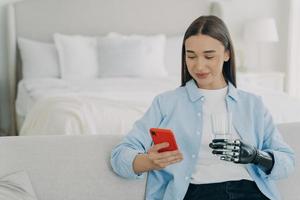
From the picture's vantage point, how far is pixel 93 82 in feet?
13.4

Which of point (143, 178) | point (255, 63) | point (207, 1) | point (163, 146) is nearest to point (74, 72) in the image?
point (207, 1)

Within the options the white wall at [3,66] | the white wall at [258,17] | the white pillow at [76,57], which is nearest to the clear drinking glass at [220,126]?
the white pillow at [76,57]

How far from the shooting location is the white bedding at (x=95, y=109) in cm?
279

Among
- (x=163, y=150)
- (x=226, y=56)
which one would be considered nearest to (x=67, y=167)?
(x=163, y=150)

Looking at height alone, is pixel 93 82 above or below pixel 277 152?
below

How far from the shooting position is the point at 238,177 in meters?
1.68

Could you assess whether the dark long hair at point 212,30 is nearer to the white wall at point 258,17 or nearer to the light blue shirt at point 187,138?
the light blue shirt at point 187,138

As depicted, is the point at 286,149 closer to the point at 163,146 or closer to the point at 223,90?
the point at 223,90

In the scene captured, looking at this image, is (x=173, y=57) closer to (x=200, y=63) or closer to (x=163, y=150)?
(x=200, y=63)

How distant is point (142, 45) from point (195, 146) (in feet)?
9.63

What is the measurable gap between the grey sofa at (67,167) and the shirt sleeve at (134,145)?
0.20ft

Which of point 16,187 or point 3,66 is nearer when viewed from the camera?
point 16,187

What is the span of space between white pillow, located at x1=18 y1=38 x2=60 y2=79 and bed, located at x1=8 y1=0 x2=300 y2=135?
0.28 ft

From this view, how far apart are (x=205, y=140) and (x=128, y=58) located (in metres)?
2.81
